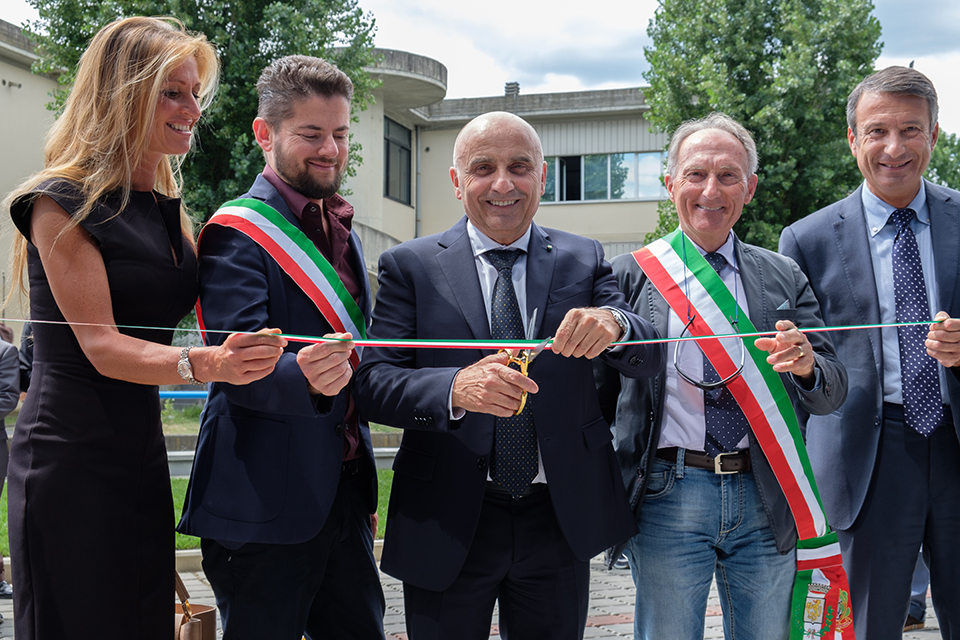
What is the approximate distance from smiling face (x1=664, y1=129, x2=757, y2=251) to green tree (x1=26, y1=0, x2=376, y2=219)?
8.12m

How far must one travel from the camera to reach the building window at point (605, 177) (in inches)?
835

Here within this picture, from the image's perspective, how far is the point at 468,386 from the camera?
220 centimetres

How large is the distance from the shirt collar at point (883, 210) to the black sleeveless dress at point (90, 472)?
2.33 m

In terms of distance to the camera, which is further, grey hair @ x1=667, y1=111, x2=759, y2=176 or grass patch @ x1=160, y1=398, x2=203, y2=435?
grass patch @ x1=160, y1=398, x2=203, y2=435

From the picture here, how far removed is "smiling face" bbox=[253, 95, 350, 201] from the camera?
105 inches

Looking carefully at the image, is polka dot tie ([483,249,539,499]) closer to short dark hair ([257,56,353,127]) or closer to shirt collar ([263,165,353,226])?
shirt collar ([263,165,353,226])

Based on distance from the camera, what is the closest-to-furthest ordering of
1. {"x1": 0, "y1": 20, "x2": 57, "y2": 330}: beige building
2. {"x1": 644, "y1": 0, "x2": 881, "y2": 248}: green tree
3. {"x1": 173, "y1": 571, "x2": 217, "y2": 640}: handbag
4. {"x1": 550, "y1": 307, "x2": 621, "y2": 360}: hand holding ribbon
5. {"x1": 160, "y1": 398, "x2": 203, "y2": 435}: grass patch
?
{"x1": 550, "y1": 307, "x2": 621, "y2": 360}: hand holding ribbon, {"x1": 173, "y1": 571, "x2": 217, "y2": 640}: handbag, {"x1": 160, "y1": 398, "x2": 203, "y2": 435}: grass patch, {"x1": 644, "y1": 0, "x2": 881, "y2": 248}: green tree, {"x1": 0, "y1": 20, "x2": 57, "y2": 330}: beige building

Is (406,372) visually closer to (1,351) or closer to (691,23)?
(1,351)

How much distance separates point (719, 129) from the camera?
2.80 metres

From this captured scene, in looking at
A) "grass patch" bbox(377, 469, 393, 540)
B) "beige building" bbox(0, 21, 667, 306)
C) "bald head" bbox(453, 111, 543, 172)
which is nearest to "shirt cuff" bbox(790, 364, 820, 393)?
"bald head" bbox(453, 111, 543, 172)

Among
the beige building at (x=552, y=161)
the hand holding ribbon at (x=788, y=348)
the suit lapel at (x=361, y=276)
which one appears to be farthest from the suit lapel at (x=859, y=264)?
the beige building at (x=552, y=161)

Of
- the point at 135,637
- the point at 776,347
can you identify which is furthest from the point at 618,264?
the point at 135,637

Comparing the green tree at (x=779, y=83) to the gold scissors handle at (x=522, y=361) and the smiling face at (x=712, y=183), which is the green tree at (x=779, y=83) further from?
the gold scissors handle at (x=522, y=361)

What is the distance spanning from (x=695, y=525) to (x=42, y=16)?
10.4 m
